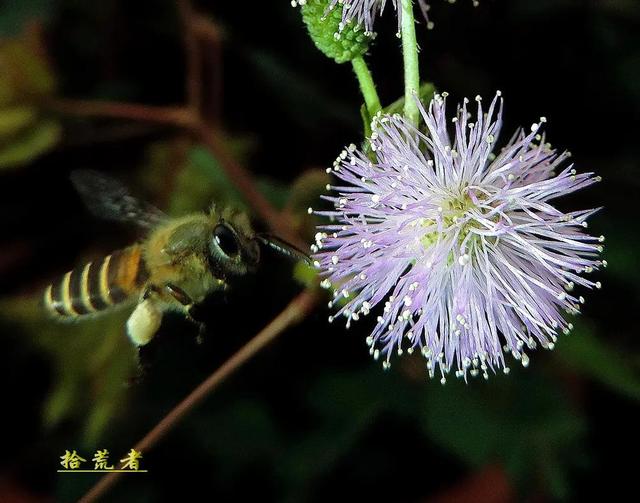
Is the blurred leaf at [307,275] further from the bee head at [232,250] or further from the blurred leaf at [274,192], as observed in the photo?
the blurred leaf at [274,192]

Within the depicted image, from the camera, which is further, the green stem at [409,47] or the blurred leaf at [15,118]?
the blurred leaf at [15,118]

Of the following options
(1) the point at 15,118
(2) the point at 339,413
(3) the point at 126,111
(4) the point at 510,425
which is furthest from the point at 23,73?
(4) the point at 510,425

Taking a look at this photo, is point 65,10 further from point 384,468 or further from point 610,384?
point 610,384

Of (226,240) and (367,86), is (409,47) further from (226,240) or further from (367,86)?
(226,240)

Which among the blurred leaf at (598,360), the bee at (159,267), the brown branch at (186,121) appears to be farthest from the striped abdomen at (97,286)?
the blurred leaf at (598,360)

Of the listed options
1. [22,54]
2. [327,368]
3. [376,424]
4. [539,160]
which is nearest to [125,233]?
[22,54]

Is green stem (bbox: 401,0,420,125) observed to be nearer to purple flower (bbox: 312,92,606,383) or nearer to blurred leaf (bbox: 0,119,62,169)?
purple flower (bbox: 312,92,606,383)

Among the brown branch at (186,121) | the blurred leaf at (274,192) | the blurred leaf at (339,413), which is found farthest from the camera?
the blurred leaf at (339,413)
